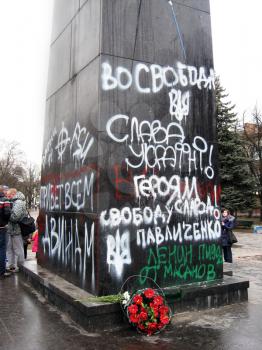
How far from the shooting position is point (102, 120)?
5.16 m

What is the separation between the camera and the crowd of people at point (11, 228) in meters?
7.12

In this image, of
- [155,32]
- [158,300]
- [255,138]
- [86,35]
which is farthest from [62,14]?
[255,138]

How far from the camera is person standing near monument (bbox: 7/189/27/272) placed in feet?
24.6

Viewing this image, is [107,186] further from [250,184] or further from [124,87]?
[250,184]

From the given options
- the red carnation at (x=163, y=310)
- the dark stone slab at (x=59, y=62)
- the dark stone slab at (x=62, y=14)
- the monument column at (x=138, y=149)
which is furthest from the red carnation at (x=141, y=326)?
the dark stone slab at (x=62, y=14)

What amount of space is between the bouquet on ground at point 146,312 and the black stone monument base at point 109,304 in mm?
214

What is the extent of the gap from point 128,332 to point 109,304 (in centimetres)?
39

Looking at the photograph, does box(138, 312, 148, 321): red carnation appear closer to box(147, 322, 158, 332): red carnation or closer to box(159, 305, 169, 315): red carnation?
box(147, 322, 158, 332): red carnation

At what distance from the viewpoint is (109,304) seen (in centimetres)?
450

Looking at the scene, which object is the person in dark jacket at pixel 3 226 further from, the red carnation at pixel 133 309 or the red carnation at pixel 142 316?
the red carnation at pixel 142 316

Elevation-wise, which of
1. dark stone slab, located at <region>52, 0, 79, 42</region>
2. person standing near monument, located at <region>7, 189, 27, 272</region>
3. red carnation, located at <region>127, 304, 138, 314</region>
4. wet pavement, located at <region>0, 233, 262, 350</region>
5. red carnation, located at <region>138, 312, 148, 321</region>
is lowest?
wet pavement, located at <region>0, 233, 262, 350</region>

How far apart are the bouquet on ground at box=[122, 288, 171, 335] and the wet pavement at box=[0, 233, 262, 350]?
0.11 metres

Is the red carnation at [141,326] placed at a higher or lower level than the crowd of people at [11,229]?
lower

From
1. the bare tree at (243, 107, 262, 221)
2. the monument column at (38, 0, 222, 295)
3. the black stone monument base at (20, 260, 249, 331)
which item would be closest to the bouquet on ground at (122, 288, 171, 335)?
the black stone monument base at (20, 260, 249, 331)
